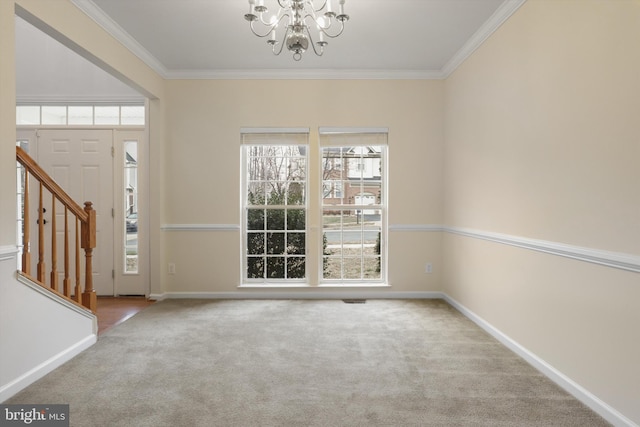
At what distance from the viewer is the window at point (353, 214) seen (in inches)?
189

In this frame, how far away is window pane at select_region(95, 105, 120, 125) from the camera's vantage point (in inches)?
189

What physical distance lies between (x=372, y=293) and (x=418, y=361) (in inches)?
75.4

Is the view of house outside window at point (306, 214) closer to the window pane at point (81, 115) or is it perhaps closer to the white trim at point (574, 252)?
the white trim at point (574, 252)

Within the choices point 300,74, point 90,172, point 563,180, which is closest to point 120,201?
point 90,172

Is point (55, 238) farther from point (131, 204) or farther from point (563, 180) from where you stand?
point (563, 180)

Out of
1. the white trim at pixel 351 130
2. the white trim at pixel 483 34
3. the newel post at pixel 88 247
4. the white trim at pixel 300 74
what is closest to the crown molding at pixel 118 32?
the white trim at pixel 300 74

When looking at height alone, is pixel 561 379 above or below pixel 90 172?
below

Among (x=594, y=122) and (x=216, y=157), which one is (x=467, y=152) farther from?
(x=216, y=157)

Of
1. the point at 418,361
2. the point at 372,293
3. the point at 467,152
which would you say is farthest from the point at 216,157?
the point at 418,361

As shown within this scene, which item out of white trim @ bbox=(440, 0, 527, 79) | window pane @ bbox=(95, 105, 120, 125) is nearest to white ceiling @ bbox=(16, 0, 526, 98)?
white trim @ bbox=(440, 0, 527, 79)

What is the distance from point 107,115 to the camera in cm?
479

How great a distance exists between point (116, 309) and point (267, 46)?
3250 mm

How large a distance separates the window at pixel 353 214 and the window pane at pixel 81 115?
2966mm

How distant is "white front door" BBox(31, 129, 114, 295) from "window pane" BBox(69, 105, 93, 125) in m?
0.15
